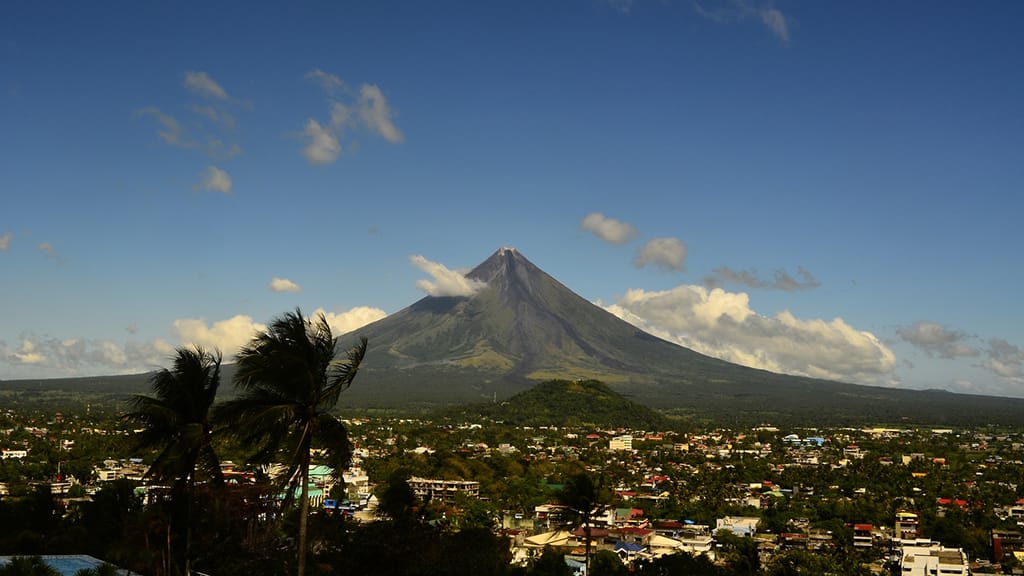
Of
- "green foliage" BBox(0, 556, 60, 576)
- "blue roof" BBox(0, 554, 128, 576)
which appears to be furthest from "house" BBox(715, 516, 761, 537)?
"green foliage" BBox(0, 556, 60, 576)

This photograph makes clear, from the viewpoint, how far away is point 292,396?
8883mm

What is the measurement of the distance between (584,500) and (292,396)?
46.4 ft

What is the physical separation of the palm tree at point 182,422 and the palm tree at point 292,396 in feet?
5.16

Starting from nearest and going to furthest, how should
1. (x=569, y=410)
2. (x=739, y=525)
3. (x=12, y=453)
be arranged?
(x=739, y=525) < (x=12, y=453) < (x=569, y=410)

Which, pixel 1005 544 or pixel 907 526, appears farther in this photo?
pixel 907 526

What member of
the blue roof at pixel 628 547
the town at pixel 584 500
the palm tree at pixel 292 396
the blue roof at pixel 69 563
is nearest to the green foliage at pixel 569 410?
the town at pixel 584 500

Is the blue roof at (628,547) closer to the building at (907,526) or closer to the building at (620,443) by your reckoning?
the building at (907,526)

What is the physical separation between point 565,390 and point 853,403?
86.8 m

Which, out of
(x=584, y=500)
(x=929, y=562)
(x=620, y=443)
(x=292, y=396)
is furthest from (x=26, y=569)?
(x=620, y=443)

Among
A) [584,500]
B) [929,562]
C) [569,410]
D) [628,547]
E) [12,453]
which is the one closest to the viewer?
[584,500]

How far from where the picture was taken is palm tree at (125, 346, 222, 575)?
33.7 feet

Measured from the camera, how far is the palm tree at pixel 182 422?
10.3 meters

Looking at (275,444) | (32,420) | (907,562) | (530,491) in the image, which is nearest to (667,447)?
(530,491)

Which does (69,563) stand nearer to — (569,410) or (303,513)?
(303,513)
